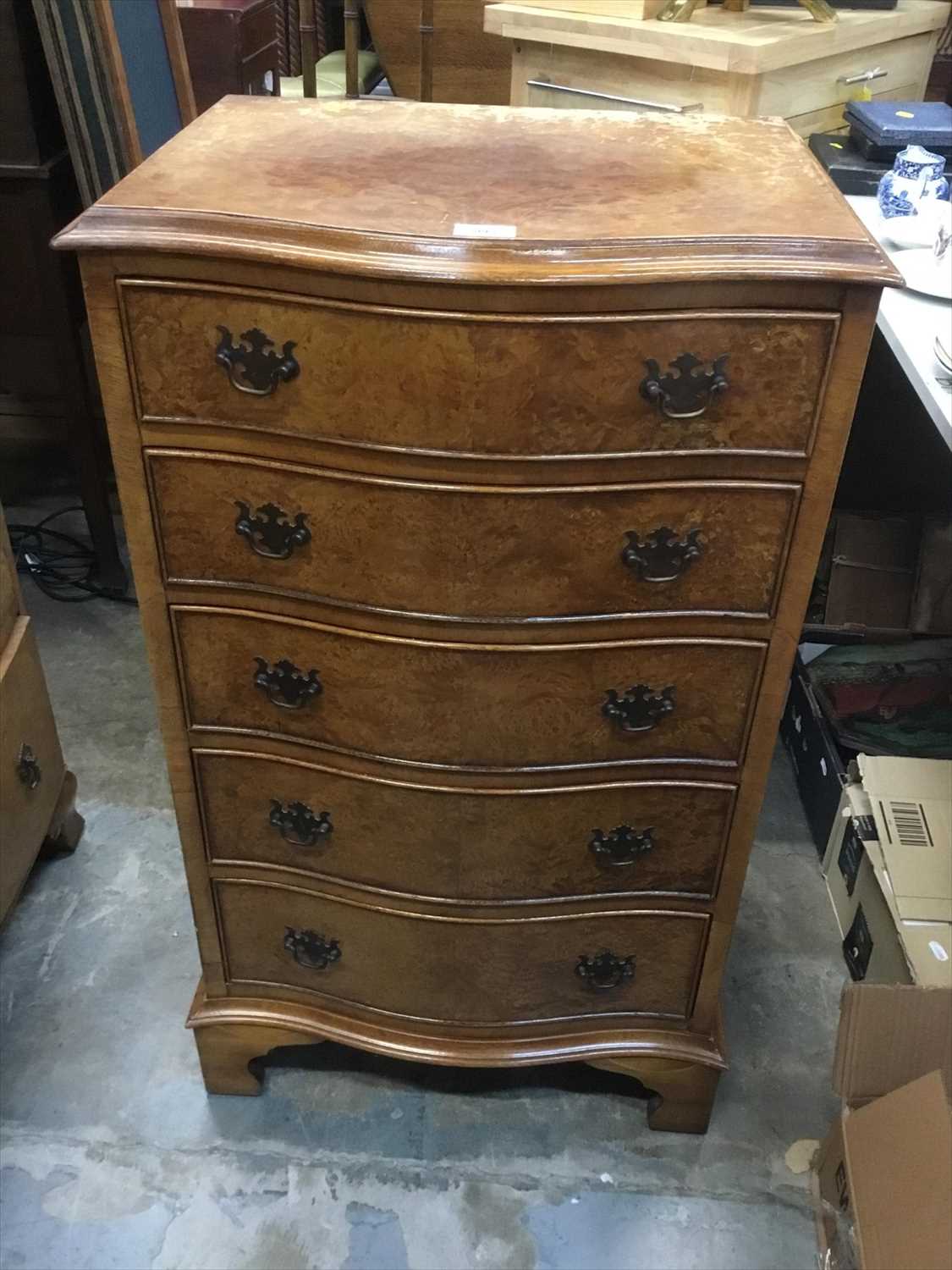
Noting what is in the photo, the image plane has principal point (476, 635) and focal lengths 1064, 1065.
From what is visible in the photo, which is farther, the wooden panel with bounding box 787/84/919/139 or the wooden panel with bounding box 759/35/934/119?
the wooden panel with bounding box 787/84/919/139

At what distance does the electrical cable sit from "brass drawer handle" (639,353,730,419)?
5.65 ft

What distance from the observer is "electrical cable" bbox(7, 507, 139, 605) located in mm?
2371

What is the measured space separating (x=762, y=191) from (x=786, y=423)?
226mm

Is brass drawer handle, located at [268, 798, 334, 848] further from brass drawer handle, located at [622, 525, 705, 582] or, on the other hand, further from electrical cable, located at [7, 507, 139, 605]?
electrical cable, located at [7, 507, 139, 605]

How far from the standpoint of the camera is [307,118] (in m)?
1.14

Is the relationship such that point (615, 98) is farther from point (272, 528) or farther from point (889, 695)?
point (272, 528)

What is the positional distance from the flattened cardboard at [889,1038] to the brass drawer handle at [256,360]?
85 centimetres

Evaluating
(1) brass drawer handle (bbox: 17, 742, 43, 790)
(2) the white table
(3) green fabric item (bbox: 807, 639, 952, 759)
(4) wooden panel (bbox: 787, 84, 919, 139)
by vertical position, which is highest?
(4) wooden panel (bbox: 787, 84, 919, 139)

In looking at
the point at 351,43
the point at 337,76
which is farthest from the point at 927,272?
the point at 337,76

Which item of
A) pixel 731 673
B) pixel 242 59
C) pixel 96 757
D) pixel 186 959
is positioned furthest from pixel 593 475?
pixel 242 59

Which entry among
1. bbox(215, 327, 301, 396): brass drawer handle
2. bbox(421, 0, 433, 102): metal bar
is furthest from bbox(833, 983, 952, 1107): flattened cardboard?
bbox(421, 0, 433, 102): metal bar

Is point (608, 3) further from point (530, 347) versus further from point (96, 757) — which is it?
point (96, 757)

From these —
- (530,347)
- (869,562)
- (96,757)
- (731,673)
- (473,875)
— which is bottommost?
(96,757)

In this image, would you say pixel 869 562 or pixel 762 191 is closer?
pixel 762 191
